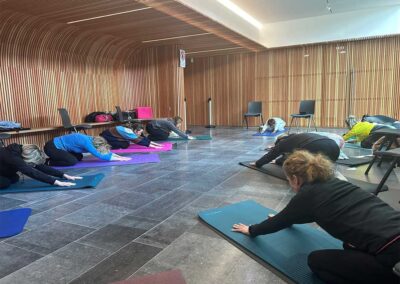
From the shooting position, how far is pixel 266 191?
3836mm

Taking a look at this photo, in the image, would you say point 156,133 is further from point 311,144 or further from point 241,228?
point 241,228

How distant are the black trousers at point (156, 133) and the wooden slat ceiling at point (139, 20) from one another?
2.42 m

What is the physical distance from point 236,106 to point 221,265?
10.4 metres

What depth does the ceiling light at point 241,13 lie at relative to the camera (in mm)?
8516

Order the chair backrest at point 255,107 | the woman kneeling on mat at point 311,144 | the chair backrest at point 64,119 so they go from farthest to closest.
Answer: the chair backrest at point 255,107
the chair backrest at point 64,119
the woman kneeling on mat at point 311,144

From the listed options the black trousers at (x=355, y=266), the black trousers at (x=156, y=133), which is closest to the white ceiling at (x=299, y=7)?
the black trousers at (x=156, y=133)

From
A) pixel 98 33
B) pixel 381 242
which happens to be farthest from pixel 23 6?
pixel 381 242

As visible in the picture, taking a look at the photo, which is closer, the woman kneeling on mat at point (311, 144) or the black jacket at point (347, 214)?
the black jacket at point (347, 214)

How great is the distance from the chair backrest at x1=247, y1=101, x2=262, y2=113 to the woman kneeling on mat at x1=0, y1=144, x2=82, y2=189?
8.23 metres

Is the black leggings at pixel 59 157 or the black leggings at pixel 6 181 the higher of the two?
the black leggings at pixel 59 157

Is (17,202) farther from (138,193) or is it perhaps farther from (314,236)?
(314,236)

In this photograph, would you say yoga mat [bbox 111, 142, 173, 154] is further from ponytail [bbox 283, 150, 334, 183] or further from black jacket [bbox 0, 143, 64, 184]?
ponytail [bbox 283, 150, 334, 183]

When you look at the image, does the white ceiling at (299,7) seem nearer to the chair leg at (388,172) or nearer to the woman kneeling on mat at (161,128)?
the woman kneeling on mat at (161,128)

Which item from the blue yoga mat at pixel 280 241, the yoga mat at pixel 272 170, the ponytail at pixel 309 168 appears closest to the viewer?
the ponytail at pixel 309 168
